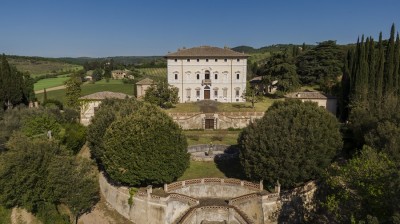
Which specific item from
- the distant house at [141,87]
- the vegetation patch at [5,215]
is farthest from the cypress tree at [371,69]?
the vegetation patch at [5,215]

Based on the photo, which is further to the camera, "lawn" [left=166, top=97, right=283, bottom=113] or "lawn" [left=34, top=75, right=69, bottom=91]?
"lawn" [left=34, top=75, right=69, bottom=91]

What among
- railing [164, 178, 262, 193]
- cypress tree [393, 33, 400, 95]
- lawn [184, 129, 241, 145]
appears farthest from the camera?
cypress tree [393, 33, 400, 95]

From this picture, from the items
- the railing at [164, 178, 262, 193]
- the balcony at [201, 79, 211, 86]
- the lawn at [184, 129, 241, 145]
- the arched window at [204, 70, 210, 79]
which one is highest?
the arched window at [204, 70, 210, 79]

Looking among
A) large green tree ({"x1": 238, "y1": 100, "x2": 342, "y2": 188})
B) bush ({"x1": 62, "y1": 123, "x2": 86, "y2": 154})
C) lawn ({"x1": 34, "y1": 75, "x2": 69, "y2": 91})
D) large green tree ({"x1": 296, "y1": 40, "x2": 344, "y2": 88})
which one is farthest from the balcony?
lawn ({"x1": 34, "y1": 75, "x2": 69, "y2": 91})

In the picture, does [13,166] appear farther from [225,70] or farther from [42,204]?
[225,70]

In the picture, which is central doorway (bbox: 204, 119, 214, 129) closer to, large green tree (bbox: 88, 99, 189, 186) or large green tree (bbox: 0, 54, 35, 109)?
large green tree (bbox: 88, 99, 189, 186)

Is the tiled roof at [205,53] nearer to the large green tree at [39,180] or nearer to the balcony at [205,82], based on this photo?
the balcony at [205,82]

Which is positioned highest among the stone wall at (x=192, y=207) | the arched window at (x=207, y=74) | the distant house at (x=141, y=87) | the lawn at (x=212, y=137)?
the arched window at (x=207, y=74)
